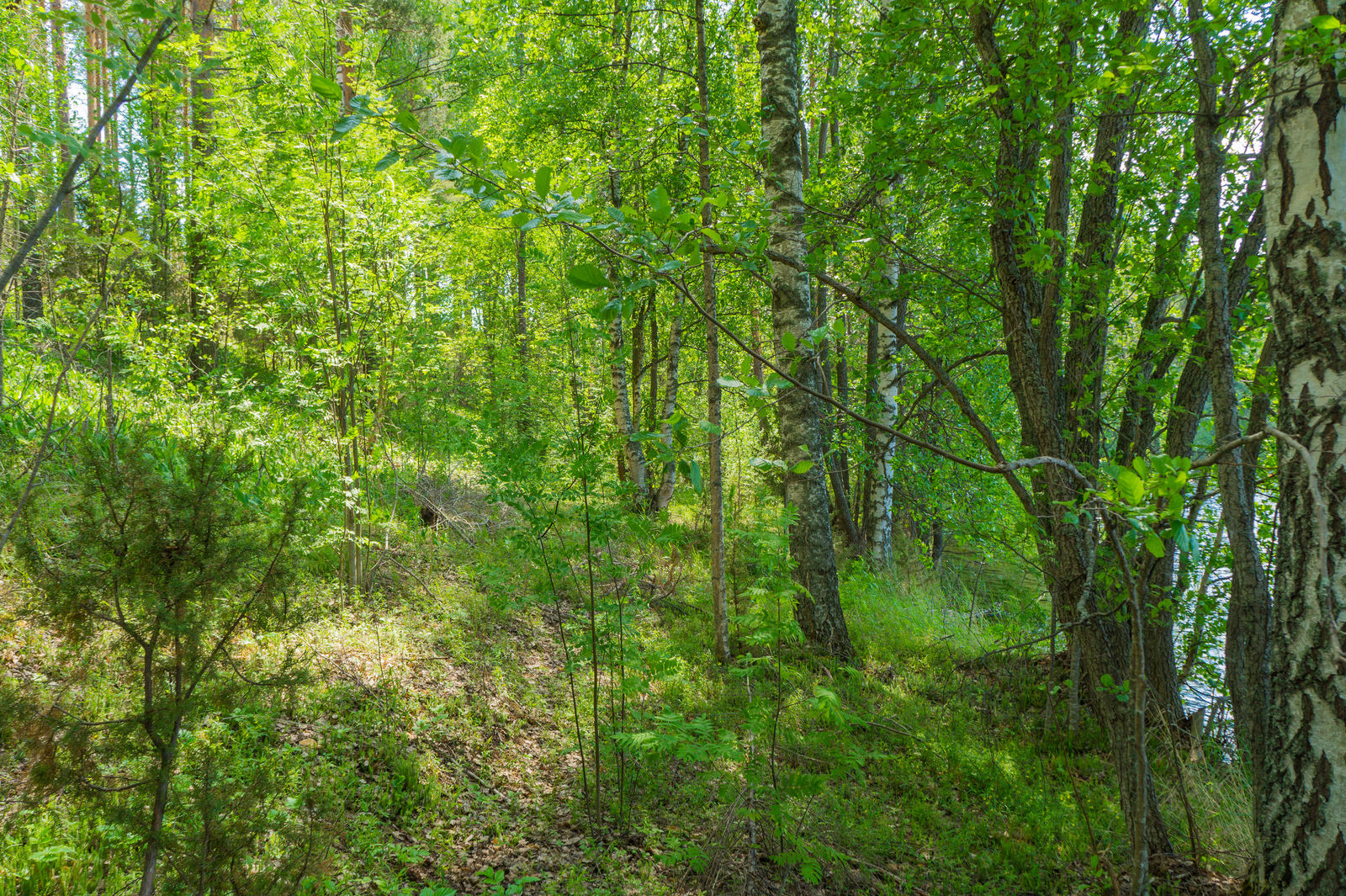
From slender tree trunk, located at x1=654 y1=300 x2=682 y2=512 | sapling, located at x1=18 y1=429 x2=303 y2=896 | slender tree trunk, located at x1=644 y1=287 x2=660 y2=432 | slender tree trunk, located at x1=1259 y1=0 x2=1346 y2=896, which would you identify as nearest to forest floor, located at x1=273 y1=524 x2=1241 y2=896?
slender tree trunk, located at x1=1259 y1=0 x2=1346 y2=896

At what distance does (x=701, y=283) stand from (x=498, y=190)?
210 inches

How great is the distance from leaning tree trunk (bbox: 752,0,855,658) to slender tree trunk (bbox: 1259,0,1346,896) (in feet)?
10.5

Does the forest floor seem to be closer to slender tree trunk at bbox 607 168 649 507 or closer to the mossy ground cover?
the mossy ground cover

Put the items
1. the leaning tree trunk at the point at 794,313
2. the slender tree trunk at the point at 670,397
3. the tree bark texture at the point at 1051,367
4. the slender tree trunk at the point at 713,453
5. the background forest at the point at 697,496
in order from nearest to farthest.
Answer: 1. the background forest at the point at 697,496
2. the tree bark texture at the point at 1051,367
3. the leaning tree trunk at the point at 794,313
4. the slender tree trunk at the point at 713,453
5. the slender tree trunk at the point at 670,397

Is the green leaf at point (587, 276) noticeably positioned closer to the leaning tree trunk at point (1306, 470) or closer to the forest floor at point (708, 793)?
the leaning tree trunk at point (1306, 470)

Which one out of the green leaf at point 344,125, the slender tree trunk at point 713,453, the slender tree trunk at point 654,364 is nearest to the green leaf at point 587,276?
the green leaf at point 344,125

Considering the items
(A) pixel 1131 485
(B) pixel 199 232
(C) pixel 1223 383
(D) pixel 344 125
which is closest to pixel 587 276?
(D) pixel 344 125

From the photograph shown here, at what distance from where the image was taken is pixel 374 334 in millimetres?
5344

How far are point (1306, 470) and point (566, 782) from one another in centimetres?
388

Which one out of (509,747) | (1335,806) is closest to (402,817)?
(509,747)

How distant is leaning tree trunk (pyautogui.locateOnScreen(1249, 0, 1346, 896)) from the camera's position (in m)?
1.75

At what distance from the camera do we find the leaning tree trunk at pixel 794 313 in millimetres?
5332

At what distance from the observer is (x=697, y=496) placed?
4.80 m

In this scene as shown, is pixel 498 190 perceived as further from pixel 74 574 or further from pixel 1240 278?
pixel 1240 278
